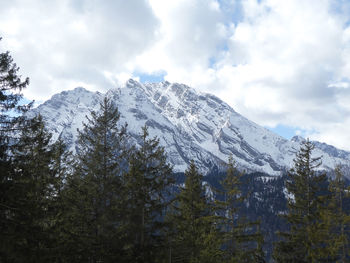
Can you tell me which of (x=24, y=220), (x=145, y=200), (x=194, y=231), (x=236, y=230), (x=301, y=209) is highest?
(x=145, y=200)

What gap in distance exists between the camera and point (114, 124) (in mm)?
20016

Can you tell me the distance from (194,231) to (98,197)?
6.27 metres

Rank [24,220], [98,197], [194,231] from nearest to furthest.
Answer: [24,220] → [98,197] → [194,231]

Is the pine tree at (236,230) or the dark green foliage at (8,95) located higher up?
the dark green foliage at (8,95)

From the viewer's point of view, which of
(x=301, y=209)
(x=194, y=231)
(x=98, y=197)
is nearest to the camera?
(x=98, y=197)

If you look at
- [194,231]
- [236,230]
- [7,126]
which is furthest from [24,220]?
[236,230]

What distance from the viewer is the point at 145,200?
704 inches

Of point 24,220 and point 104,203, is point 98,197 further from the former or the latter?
point 24,220

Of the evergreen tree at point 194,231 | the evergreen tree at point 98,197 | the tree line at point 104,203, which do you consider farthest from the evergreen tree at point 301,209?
the evergreen tree at point 98,197

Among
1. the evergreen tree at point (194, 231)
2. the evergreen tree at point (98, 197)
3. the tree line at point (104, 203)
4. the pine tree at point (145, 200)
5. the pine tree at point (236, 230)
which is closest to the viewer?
the tree line at point (104, 203)

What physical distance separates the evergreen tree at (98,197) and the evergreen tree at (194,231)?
342 cm

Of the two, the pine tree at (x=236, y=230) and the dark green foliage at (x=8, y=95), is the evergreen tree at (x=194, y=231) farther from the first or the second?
the dark green foliage at (x=8, y=95)

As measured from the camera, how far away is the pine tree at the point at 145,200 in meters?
17.0

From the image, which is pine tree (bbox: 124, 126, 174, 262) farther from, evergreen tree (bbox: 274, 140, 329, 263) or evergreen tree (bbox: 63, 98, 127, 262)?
evergreen tree (bbox: 274, 140, 329, 263)
